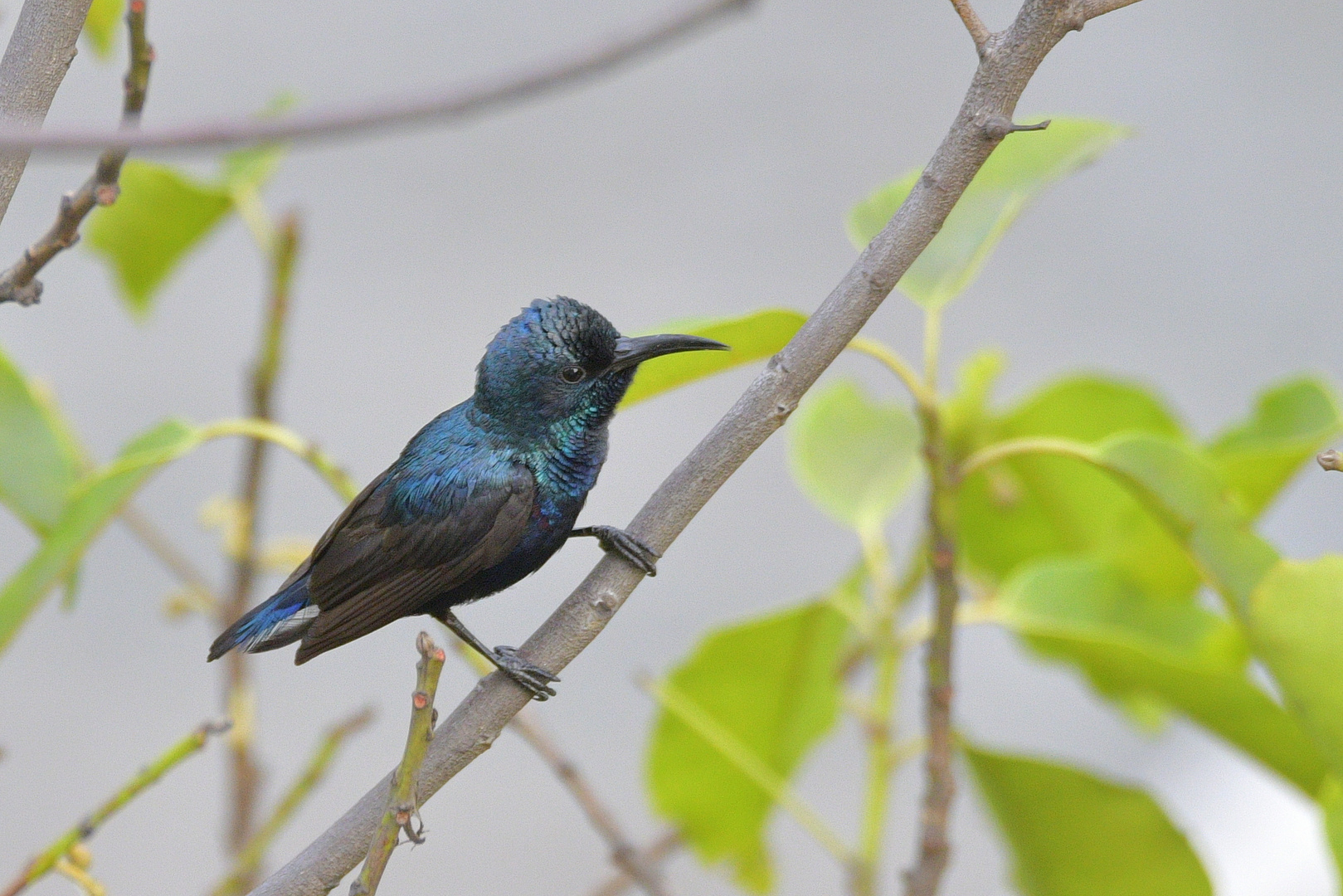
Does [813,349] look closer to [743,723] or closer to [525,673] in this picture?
[525,673]

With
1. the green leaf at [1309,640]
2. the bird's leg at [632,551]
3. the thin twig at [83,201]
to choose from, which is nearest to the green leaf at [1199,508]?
the green leaf at [1309,640]

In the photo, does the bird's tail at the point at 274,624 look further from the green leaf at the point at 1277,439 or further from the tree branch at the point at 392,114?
the green leaf at the point at 1277,439

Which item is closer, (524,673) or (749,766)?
(524,673)

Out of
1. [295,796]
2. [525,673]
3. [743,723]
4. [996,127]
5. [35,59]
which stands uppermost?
[35,59]

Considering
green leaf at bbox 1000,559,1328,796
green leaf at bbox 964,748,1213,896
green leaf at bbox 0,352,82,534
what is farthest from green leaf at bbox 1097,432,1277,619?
green leaf at bbox 0,352,82,534

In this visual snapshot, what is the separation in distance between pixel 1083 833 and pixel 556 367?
64cm

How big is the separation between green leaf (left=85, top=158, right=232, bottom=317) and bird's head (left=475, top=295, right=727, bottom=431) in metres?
0.49

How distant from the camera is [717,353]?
36.6 inches

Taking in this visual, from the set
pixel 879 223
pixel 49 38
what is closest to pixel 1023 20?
pixel 879 223

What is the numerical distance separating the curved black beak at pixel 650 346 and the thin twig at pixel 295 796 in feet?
1.14

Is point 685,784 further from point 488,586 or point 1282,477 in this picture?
point 1282,477

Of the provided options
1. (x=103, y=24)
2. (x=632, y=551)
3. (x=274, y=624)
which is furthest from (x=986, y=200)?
(x=103, y=24)

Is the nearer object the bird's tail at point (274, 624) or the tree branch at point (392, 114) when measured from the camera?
the tree branch at point (392, 114)

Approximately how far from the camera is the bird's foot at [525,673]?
26.2 inches
